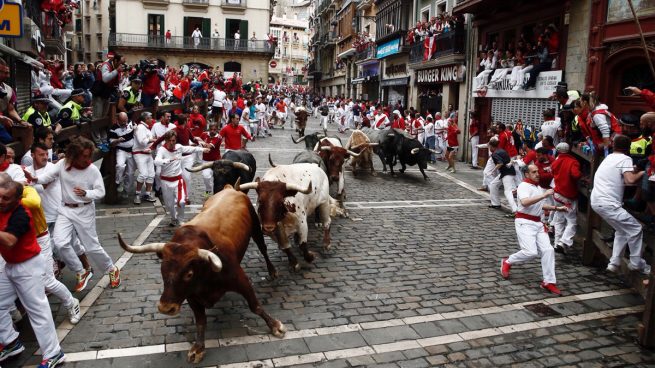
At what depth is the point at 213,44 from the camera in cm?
4753

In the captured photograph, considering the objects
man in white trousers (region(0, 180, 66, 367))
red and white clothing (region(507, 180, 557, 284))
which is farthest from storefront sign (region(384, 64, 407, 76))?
man in white trousers (region(0, 180, 66, 367))

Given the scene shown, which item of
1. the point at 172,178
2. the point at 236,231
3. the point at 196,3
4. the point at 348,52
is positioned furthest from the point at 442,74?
the point at 196,3

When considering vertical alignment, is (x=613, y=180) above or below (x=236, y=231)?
above

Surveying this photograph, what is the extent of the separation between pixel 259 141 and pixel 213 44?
26905 mm

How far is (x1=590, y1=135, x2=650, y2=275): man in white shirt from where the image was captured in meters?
6.94

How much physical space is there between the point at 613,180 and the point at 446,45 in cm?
1606

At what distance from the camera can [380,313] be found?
6262 millimetres

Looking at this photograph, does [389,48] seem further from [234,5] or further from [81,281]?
[81,281]

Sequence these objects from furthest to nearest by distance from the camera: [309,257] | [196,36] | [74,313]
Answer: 1. [196,36]
2. [309,257]
3. [74,313]

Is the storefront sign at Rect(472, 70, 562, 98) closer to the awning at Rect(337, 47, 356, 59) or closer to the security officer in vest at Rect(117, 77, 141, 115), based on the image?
the security officer in vest at Rect(117, 77, 141, 115)

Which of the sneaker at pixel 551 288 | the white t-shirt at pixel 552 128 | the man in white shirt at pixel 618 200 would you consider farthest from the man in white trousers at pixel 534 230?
the white t-shirt at pixel 552 128

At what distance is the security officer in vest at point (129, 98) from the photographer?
1196cm

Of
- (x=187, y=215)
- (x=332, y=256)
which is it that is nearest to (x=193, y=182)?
(x=187, y=215)

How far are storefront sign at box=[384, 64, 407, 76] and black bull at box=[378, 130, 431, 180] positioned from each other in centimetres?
1517
